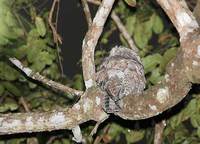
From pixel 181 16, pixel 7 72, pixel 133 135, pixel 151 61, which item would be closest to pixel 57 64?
pixel 7 72

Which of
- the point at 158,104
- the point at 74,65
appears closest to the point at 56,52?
the point at 74,65

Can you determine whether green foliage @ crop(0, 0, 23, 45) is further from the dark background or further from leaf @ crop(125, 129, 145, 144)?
leaf @ crop(125, 129, 145, 144)

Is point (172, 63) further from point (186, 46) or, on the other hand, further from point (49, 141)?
point (49, 141)

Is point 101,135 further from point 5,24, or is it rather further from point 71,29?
point 5,24

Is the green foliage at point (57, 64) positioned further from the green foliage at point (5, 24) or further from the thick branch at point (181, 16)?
the thick branch at point (181, 16)

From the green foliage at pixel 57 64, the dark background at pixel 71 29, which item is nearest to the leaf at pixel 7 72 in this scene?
the green foliage at pixel 57 64

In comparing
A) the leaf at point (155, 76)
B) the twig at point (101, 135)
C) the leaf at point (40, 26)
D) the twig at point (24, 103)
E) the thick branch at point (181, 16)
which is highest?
the thick branch at point (181, 16)

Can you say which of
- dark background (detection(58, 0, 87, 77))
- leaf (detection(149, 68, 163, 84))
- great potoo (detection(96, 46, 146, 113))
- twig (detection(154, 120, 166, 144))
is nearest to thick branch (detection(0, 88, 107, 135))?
great potoo (detection(96, 46, 146, 113))
